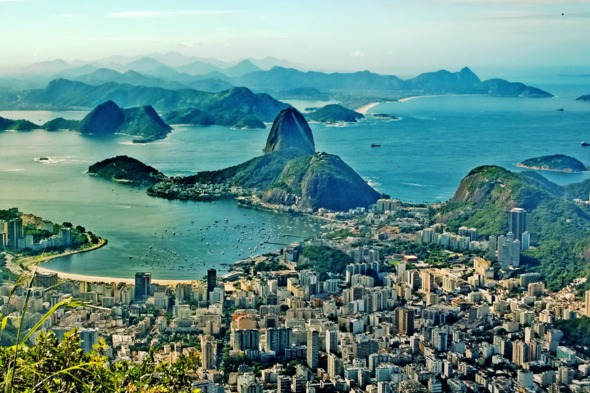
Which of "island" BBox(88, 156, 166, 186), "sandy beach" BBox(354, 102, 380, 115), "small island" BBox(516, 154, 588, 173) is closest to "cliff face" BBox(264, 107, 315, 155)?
"island" BBox(88, 156, 166, 186)

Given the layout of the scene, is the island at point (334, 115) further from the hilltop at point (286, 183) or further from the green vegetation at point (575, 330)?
the green vegetation at point (575, 330)

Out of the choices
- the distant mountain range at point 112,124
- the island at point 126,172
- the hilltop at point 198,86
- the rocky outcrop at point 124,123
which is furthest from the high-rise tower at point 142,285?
the hilltop at point 198,86

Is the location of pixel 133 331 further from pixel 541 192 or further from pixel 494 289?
pixel 541 192

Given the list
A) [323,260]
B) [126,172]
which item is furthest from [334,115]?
[323,260]

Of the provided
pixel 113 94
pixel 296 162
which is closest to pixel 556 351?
pixel 296 162

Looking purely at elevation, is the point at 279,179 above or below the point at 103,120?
below

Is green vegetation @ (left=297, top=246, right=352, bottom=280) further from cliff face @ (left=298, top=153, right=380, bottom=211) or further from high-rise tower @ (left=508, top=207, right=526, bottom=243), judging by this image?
cliff face @ (left=298, top=153, right=380, bottom=211)

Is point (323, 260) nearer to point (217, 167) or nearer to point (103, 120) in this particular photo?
point (217, 167)
